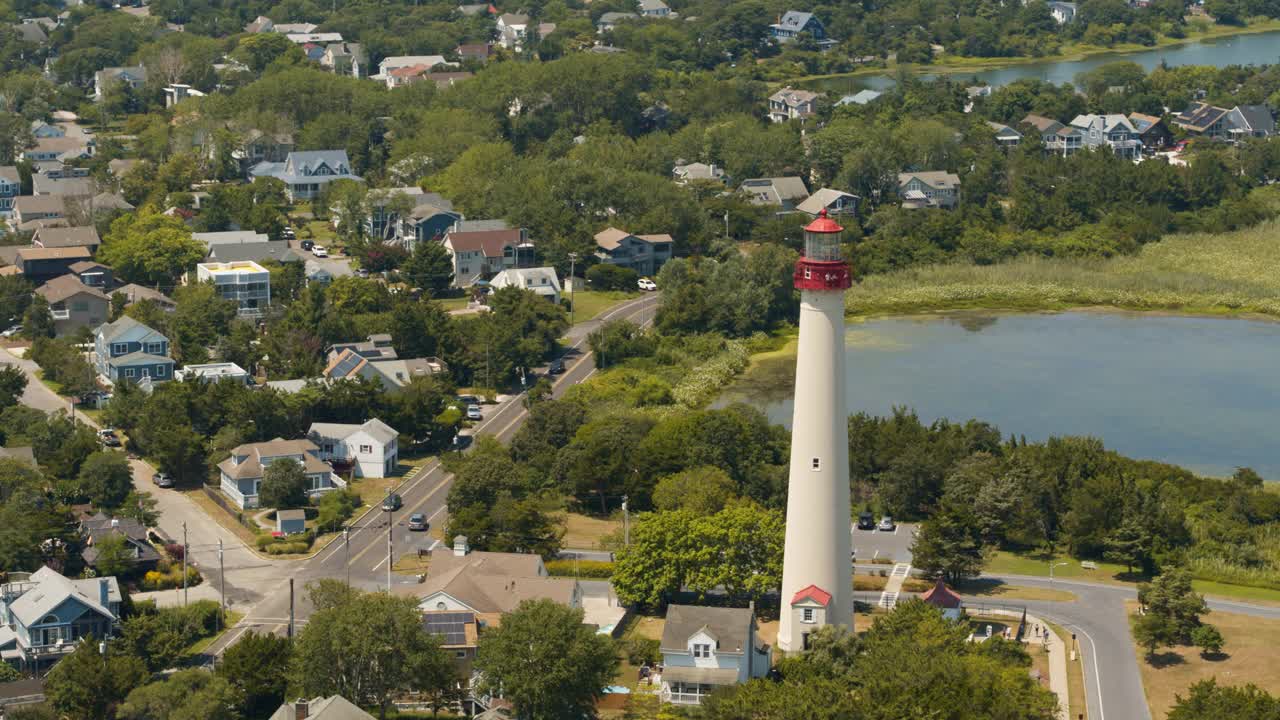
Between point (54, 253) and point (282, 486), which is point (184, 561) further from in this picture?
point (54, 253)

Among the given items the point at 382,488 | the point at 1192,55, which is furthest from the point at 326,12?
the point at 382,488

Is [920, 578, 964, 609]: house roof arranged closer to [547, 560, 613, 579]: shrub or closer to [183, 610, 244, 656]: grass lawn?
[547, 560, 613, 579]: shrub

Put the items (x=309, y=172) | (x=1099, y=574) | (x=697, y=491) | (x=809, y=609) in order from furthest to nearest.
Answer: (x=309, y=172) < (x=697, y=491) < (x=1099, y=574) < (x=809, y=609)

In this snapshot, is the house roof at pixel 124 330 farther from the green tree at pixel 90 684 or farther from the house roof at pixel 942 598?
the house roof at pixel 942 598

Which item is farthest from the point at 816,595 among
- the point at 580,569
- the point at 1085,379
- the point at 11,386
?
the point at 11,386

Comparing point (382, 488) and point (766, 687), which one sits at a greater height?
point (766, 687)

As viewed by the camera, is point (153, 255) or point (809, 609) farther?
point (153, 255)

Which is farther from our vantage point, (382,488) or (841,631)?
(382,488)

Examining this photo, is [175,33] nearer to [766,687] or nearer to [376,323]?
[376,323]
